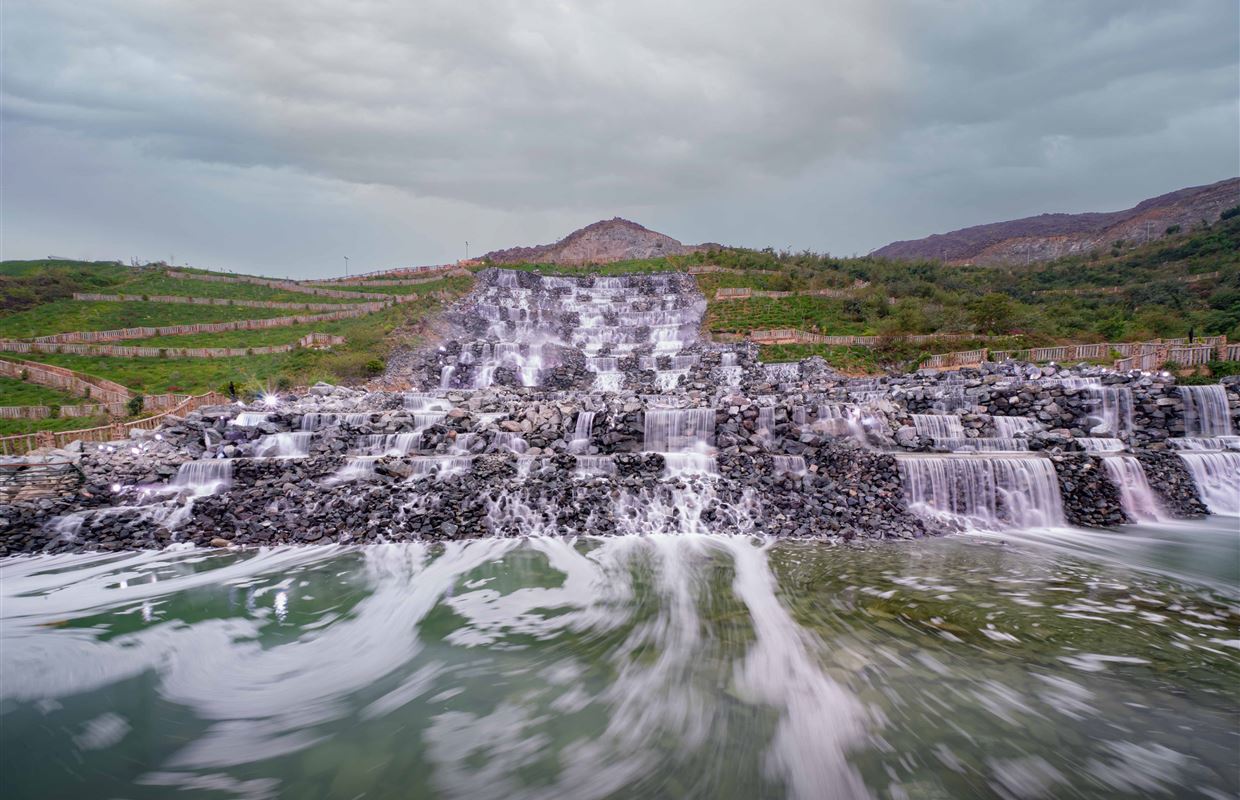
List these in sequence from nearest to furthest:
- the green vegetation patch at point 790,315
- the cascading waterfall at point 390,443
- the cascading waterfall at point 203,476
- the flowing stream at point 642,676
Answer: the flowing stream at point 642,676
the cascading waterfall at point 203,476
the cascading waterfall at point 390,443
the green vegetation patch at point 790,315

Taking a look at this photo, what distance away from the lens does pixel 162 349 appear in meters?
25.2

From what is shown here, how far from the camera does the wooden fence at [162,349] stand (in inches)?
937

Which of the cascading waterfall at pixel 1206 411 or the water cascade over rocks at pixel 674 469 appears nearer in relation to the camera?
the water cascade over rocks at pixel 674 469

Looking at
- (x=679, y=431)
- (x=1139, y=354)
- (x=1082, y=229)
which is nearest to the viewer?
(x=679, y=431)

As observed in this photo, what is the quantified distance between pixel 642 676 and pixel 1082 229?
123 metres

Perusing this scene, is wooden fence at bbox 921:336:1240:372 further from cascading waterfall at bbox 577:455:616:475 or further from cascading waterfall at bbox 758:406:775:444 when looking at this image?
cascading waterfall at bbox 577:455:616:475

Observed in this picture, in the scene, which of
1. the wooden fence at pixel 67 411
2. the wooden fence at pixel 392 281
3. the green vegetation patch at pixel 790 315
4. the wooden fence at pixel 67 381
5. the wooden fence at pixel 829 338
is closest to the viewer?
the wooden fence at pixel 67 411

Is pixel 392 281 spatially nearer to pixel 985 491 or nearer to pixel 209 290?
pixel 209 290

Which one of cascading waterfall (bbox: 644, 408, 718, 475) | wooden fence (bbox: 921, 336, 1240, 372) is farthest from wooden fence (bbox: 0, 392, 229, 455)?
wooden fence (bbox: 921, 336, 1240, 372)

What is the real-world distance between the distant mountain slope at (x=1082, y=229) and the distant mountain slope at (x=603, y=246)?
3495 cm

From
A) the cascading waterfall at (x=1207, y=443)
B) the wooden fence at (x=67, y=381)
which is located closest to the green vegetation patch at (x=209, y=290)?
the wooden fence at (x=67, y=381)

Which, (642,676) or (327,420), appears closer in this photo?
(642,676)

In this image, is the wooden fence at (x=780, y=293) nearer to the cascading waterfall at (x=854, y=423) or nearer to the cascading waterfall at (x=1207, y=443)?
the cascading waterfall at (x=1207, y=443)

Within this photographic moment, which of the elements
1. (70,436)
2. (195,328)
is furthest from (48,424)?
(195,328)
